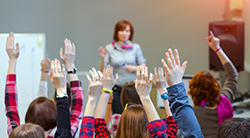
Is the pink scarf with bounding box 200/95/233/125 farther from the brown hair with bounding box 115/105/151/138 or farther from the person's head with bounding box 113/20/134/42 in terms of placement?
the person's head with bounding box 113/20/134/42

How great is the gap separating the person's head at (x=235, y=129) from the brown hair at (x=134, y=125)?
1.18 ft

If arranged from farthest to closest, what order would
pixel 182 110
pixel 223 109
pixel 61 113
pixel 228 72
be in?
pixel 228 72 → pixel 223 109 → pixel 61 113 → pixel 182 110

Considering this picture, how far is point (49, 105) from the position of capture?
4.93 ft

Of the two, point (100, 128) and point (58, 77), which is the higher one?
point (58, 77)

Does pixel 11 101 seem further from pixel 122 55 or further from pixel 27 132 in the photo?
pixel 122 55

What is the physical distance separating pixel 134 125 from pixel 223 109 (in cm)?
80

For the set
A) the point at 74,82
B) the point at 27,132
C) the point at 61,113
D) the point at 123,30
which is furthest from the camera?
the point at 123,30

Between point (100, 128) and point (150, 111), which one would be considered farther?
point (100, 128)

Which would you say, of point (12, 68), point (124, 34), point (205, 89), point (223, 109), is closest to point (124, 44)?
point (124, 34)

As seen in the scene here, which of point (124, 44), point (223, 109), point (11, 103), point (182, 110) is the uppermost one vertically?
point (124, 44)

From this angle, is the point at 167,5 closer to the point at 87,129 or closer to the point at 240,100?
the point at 240,100

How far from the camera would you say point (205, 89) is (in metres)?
1.88

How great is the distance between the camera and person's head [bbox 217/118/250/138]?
1019 mm

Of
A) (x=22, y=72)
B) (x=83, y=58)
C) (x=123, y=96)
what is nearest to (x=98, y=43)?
(x=83, y=58)
